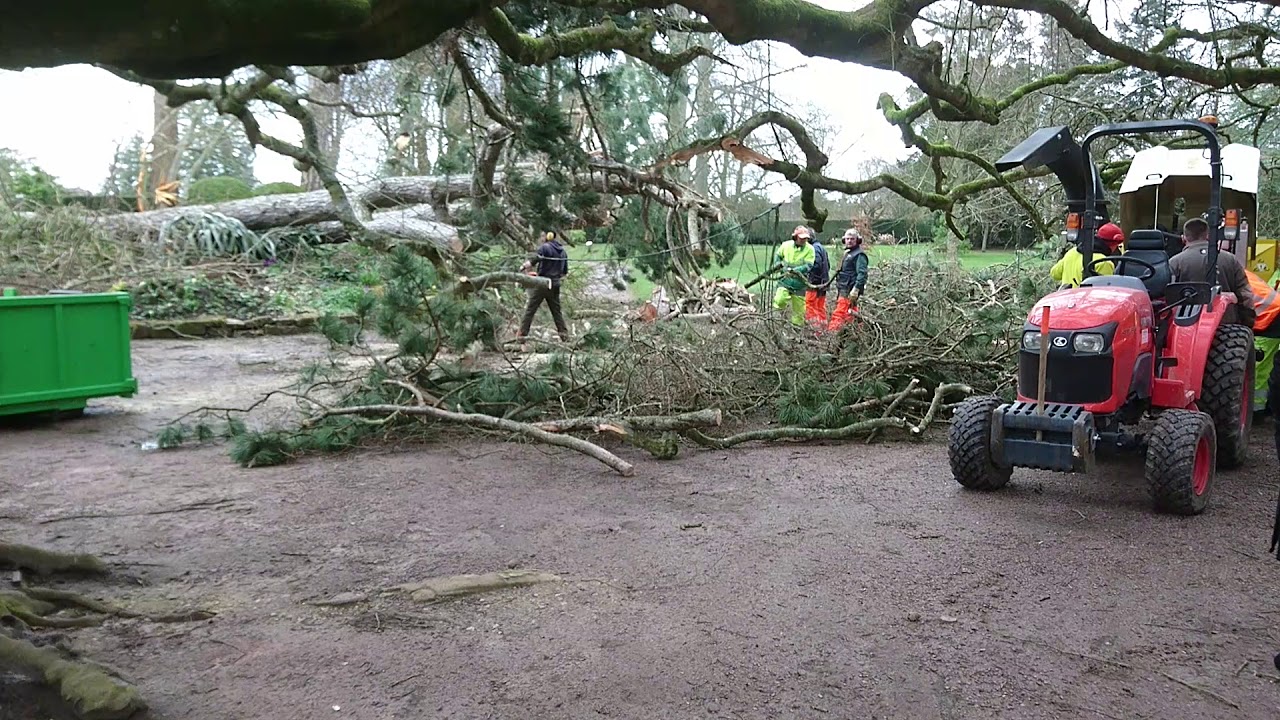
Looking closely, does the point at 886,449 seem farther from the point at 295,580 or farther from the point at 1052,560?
the point at 295,580

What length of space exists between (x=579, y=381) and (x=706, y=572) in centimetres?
432

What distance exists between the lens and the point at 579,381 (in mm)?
8953

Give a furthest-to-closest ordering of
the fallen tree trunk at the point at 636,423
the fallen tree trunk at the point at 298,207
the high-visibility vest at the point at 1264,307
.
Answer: the fallen tree trunk at the point at 298,207
the high-visibility vest at the point at 1264,307
the fallen tree trunk at the point at 636,423

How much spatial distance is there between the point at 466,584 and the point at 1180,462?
13.4ft

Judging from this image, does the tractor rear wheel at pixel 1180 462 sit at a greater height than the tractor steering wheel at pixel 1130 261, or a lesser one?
lesser

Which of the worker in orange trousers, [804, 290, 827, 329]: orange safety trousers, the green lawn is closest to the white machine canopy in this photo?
[804, 290, 827, 329]: orange safety trousers

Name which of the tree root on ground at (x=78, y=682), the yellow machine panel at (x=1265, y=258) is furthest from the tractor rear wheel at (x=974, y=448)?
the yellow machine panel at (x=1265, y=258)

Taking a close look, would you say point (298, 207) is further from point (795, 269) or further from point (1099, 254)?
point (1099, 254)

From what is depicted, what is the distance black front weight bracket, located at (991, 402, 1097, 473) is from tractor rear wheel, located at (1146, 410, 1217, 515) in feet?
1.16

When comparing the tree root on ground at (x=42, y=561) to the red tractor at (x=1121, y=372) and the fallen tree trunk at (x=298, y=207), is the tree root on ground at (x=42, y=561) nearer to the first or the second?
the red tractor at (x=1121, y=372)

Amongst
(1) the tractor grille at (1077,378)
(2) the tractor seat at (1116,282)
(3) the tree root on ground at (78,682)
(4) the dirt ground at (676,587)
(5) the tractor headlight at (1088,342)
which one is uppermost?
(2) the tractor seat at (1116,282)

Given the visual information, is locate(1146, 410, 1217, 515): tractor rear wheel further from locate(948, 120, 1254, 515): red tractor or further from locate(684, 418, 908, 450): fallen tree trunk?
locate(684, 418, 908, 450): fallen tree trunk

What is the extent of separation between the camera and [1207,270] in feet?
21.2

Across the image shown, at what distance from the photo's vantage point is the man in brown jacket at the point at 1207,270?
21.9 ft
